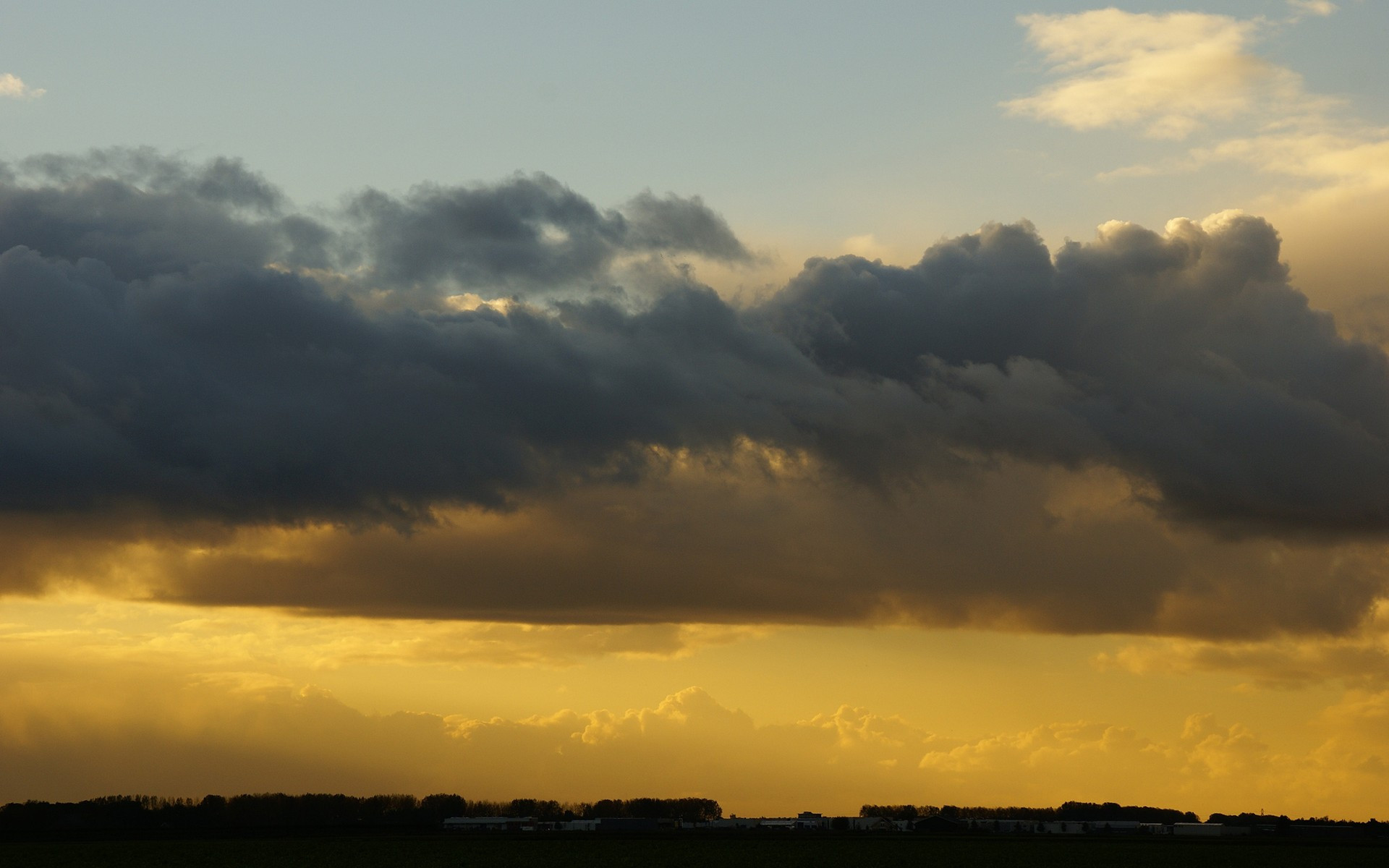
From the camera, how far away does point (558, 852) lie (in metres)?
160

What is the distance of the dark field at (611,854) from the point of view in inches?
5630

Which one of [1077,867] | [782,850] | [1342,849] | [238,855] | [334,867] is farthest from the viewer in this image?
[1342,849]

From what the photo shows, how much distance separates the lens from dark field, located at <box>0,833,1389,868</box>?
14300 centimetres

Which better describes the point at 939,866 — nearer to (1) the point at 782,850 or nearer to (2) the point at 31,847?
(1) the point at 782,850

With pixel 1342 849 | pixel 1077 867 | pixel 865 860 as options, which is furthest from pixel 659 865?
pixel 1342 849

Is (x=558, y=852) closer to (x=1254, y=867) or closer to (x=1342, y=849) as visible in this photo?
(x=1254, y=867)

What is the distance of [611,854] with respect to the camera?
157875mm

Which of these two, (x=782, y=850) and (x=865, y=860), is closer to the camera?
(x=865, y=860)

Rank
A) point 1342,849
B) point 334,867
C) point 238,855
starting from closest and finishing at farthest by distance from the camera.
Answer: point 334,867
point 238,855
point 1342,849

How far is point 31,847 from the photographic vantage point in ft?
602

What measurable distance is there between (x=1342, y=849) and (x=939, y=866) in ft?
289

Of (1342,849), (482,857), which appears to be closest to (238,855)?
(482,857)

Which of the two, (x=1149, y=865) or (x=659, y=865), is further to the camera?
(x=1149, y=865)

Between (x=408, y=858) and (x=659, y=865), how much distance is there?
98.4 ft
